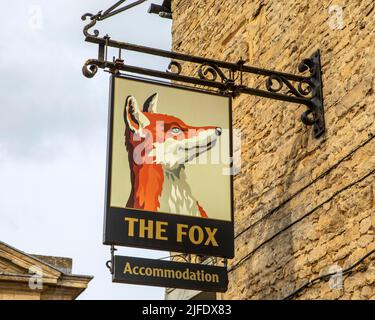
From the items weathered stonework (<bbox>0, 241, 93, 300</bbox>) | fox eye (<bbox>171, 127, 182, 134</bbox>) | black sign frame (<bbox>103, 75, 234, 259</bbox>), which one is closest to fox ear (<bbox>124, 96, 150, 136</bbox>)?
black sign frame (<bbox>103, 75, 234, 259</bbox>)

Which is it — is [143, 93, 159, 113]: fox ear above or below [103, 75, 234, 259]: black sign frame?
above

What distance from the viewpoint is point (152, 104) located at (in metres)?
8.62

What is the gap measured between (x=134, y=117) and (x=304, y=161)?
1.88 meters

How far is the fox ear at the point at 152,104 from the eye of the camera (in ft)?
28.2

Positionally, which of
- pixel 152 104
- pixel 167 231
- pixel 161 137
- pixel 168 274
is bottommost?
pixel 168 274

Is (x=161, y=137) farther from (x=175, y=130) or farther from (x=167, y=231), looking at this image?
(x=167, y=231)

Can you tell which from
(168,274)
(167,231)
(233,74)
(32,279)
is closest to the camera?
(168,274)

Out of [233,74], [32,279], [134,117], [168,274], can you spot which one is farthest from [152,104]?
[32,279]

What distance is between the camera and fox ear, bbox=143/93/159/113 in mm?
8586

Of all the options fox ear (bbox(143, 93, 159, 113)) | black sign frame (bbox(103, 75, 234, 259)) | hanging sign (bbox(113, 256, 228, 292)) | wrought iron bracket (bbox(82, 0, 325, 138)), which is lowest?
hanging sign (bbox(113, 256, 228, 292))

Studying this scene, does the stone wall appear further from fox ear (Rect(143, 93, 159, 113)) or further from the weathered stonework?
the weathered stonework

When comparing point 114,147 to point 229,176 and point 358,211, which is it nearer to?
point 229,176

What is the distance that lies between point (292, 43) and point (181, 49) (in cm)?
325
